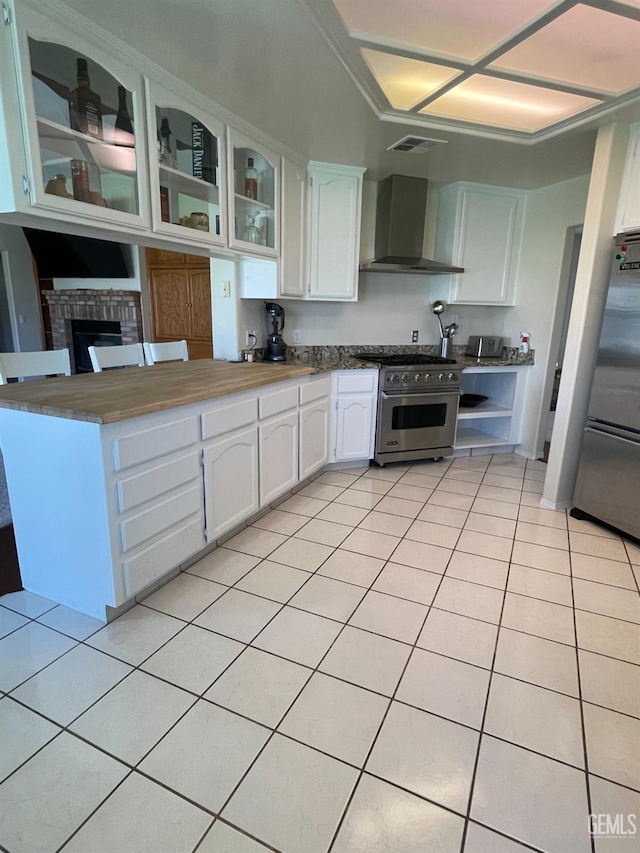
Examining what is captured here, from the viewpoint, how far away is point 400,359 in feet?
13.0

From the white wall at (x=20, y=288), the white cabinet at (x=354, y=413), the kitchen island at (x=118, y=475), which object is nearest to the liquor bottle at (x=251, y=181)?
the kitchen island at (x=118, y=475)

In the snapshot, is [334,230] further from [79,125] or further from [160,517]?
[160,517]

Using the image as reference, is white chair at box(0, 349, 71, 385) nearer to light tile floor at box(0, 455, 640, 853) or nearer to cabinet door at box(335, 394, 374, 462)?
light tile floor at box(0, 455, 640, 853)

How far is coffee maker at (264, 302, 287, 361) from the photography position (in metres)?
3.61

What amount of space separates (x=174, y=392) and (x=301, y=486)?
1.52m

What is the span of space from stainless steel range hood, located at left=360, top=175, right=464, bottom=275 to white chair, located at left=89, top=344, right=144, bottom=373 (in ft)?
6.16

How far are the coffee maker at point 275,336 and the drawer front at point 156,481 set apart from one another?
162 cm

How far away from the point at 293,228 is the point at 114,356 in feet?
5.09

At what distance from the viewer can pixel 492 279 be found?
415 cm

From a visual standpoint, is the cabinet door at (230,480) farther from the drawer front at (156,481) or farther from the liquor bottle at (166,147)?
the liquor bottle at (166,147)

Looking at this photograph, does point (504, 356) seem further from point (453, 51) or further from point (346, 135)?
point (453, 51)

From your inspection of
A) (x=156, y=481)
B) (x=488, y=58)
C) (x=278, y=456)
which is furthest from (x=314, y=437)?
(x=488, y=58)

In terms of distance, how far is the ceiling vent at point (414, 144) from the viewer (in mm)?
2845

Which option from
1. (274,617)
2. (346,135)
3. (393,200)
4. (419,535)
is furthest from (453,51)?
(274,617)
